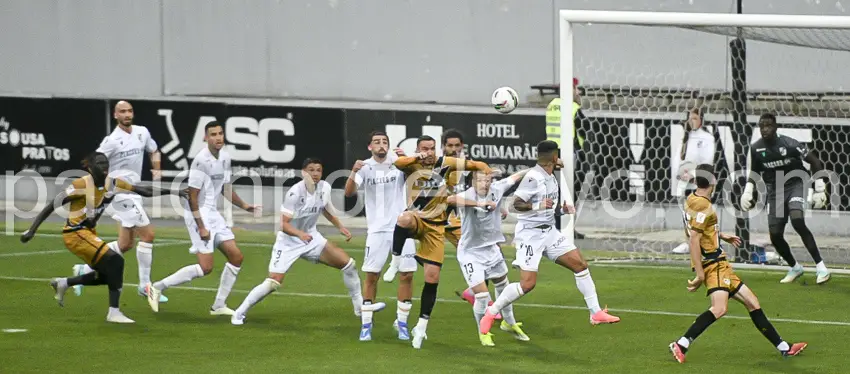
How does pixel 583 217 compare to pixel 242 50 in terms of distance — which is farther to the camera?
pixel 242 50

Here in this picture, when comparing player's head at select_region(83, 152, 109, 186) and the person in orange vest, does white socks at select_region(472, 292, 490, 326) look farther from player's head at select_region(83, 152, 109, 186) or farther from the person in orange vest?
the person in orange vest

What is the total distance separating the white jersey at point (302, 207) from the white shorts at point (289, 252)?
0.10 ft

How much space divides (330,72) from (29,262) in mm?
7867

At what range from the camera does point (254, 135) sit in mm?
23438

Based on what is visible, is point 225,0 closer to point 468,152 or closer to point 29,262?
point 468,152

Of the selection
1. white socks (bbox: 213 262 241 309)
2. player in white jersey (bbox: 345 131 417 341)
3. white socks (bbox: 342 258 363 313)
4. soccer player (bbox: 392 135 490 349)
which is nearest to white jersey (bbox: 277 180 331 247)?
player in white jersey (bbox: 345 131 417 341)

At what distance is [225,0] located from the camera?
24562 mm

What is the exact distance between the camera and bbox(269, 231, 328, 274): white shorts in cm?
1305

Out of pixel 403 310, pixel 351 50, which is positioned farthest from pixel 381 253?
pixel 351 50

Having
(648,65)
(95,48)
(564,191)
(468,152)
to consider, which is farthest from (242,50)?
(564,191)

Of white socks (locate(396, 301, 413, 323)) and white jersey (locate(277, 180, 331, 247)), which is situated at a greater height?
white jersey (locate(277, 180, 331, 247))

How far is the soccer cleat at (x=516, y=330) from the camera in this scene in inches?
483

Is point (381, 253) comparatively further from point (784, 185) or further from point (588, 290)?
point (784, 185)

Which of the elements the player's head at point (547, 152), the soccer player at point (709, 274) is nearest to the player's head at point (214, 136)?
the player's head at point (547, 152)
